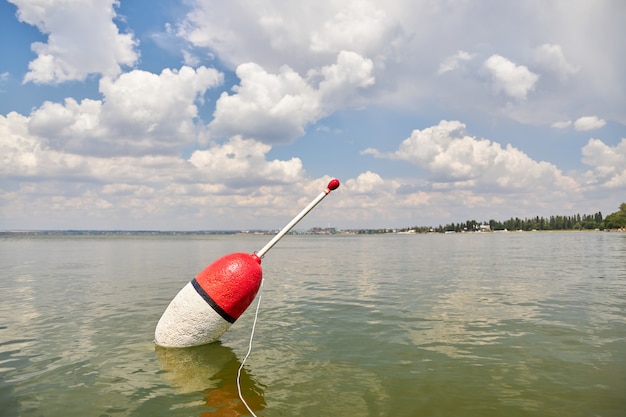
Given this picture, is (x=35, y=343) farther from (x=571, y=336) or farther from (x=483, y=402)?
(x=571, y=336)

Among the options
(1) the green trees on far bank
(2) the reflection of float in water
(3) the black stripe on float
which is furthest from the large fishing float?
(1) the green trees on far bank

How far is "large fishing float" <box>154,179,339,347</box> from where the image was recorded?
9.91m

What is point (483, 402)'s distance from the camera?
741 centimetres

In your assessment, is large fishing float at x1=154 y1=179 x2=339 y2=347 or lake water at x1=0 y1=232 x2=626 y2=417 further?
large fishing float at x1=154 y1=179 x2=339 y2=347

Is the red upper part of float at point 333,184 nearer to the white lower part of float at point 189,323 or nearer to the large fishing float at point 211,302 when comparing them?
the large fishing float at point 211,302

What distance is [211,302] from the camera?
9938 millimetres

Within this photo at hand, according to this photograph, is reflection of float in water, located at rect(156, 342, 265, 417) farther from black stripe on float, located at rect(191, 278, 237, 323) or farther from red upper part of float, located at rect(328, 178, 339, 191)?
red upper part of float, located at rect(328, 178, 339, 191)

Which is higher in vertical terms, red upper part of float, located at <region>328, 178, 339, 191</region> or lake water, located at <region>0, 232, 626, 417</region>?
red upper part of float, located at <region>328, 178, 339, 191</region>

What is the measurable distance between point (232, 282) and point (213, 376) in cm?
216

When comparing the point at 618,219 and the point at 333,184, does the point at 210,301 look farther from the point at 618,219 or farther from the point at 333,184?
the point at 618,219

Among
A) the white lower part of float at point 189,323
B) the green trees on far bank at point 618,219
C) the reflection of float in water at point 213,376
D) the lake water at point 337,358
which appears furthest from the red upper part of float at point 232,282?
the green trees on far bank at point 618,219

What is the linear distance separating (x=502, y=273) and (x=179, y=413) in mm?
27170

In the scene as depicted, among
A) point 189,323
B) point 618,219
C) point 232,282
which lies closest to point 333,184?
point 232,282

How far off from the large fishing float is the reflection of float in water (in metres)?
0.43
